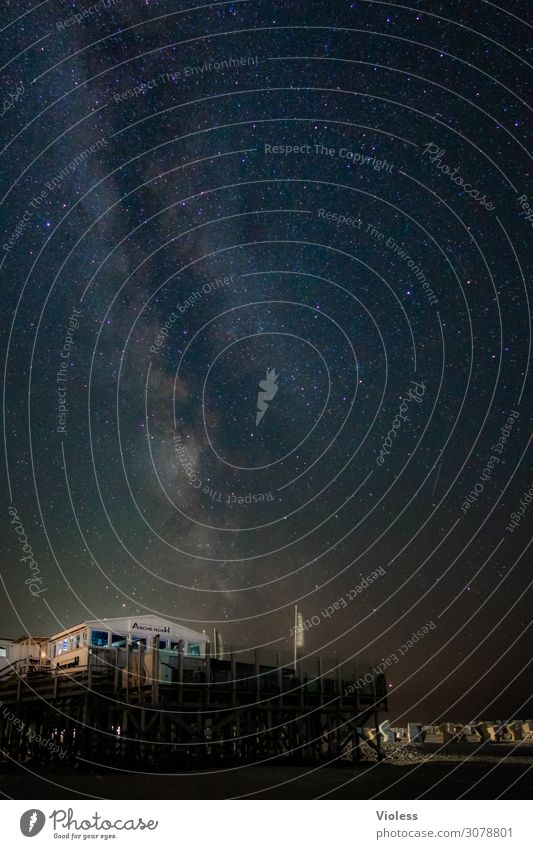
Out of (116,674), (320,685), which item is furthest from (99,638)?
(320,685)

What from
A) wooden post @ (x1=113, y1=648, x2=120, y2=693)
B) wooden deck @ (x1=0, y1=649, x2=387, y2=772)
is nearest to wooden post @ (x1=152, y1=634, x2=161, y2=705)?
wooden deck @ (x1=0, y1=649, x2=387, y2=772)

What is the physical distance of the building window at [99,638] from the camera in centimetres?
3412

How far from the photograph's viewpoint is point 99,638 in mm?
34406

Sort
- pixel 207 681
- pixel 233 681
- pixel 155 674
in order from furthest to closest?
pixel 233 681, pixel 207 681, pixel 155 674

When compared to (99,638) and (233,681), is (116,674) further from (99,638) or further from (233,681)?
(99,638)

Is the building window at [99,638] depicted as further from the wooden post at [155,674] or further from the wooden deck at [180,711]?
the wooden post at [155,674]

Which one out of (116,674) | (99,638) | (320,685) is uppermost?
(99,638)

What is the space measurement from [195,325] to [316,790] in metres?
16.8

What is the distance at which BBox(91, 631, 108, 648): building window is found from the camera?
112 ft

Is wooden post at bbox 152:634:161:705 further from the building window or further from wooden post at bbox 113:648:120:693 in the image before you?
the building window

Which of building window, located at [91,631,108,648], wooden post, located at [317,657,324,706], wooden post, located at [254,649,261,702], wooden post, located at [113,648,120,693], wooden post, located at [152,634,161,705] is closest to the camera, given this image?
wooden post, located at [152,634,161,705]

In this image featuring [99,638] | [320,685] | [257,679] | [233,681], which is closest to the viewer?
[233,681]

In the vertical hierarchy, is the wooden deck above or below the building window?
below
